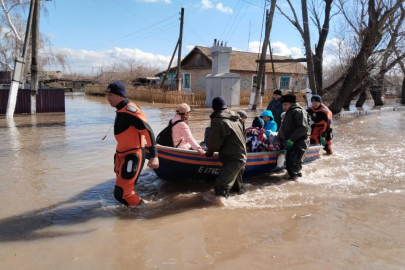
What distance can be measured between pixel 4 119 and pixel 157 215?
1355 cm

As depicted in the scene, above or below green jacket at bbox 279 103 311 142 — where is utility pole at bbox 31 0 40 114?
above

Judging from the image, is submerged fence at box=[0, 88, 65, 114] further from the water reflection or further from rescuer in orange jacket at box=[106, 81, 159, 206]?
rescuer in orange jacket at box=[106, 81, 159, 206]

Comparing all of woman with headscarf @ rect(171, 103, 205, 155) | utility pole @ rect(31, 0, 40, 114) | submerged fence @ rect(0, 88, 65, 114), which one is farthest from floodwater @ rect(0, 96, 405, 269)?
submerged fence @ rect(0, 88, 65, 114)

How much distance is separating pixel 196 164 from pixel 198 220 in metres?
1.21

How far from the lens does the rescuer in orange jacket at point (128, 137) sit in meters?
4.55

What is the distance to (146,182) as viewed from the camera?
663cm

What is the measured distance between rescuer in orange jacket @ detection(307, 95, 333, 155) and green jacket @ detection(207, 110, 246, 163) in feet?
12.3

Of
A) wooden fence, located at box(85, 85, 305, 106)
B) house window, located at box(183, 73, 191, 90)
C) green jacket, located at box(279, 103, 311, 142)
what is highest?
house window, located at box(183, 73, 191, 90)

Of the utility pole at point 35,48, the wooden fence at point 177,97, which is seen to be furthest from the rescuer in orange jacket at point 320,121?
the wooden fence at point 177,97

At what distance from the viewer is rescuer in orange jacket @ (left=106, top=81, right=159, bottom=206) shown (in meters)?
4.55

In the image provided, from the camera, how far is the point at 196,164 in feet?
19.0

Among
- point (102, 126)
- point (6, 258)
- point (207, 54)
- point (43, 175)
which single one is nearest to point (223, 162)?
point (6, 258)

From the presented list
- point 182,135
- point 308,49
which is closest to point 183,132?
point 182,135

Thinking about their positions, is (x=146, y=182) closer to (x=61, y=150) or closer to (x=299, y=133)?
→ (x=299, y=133)
